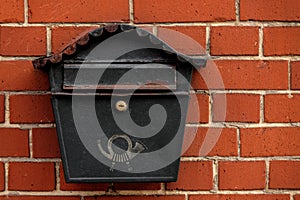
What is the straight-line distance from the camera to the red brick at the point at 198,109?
1.38 m

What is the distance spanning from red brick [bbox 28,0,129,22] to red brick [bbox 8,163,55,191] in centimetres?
41

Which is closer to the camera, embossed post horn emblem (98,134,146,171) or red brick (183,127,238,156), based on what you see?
embossed post horn emblem (98,134,146,171)

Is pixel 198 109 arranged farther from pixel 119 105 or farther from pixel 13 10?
pixel 13 10

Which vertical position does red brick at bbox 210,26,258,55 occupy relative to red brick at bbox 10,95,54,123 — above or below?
above

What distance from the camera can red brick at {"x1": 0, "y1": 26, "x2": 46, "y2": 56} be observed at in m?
1.37

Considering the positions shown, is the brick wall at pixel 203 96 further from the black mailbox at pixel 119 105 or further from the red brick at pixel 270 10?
the black mailbox at pixel 119 105

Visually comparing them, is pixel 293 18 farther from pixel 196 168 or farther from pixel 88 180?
pixel 88 180

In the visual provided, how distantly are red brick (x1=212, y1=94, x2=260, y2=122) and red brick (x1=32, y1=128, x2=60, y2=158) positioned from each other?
46 centimetres

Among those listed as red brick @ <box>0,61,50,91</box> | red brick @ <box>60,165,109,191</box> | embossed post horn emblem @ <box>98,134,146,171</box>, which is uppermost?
red brick @ <box>0,61,50,91</box>

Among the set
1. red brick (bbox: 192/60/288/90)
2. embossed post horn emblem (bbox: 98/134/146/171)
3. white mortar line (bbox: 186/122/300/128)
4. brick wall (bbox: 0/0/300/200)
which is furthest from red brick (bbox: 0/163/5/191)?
red brick (bbox: 192/60/288/90)

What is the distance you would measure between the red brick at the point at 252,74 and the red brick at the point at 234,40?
0.09ft

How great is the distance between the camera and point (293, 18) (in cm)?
137

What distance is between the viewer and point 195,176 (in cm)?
139

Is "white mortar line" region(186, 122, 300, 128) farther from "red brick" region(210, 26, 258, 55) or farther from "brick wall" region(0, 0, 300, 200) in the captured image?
"red brick" region(210, 26, 258, 55)
